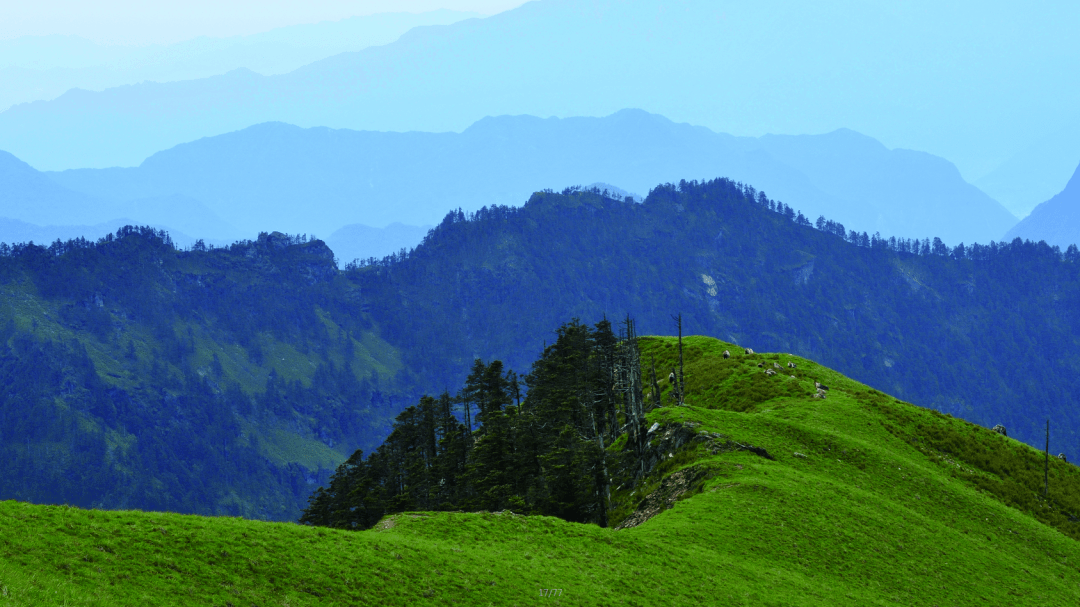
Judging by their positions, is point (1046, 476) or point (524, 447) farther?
point (524, 447)

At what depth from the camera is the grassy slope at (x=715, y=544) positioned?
27672 millimetres

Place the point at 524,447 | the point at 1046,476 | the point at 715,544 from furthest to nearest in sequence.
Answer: the point at 524,447, the point at 1046,476, the point at 715,544

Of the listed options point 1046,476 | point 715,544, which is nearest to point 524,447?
point 715,544

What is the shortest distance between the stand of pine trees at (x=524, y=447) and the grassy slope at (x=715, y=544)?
25.2 feet

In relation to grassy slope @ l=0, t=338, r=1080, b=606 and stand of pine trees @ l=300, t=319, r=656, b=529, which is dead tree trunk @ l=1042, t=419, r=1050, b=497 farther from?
stand of pine trees @ l=300, t=319, r=656, b=529

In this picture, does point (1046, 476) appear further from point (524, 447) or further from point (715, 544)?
point (524, 447)

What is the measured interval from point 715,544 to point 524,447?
117 ft

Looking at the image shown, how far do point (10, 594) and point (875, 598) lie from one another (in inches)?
1747

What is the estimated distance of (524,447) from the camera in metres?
77.4

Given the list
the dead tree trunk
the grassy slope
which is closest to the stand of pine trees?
the grassy slope

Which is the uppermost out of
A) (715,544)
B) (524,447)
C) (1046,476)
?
(524,447)

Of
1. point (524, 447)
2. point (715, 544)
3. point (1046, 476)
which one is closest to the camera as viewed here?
point (715, 544)

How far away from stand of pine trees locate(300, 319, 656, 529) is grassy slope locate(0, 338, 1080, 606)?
7691 mm

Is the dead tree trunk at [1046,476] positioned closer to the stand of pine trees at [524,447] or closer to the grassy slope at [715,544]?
the grassy slope at [715,544]
